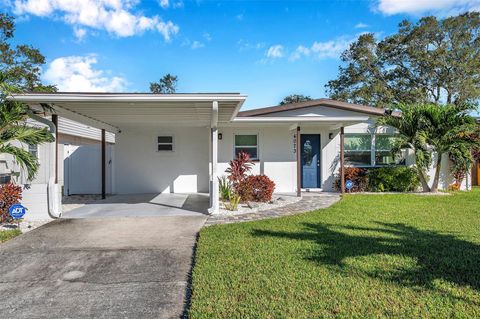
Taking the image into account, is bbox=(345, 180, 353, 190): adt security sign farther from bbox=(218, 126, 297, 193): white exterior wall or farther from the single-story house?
bbox=(218, 126, 297, 193): white exterior wall

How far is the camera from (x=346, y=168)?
1222 centimetres

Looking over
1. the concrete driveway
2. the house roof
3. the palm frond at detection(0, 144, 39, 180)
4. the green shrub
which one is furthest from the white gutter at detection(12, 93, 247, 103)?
the green shrub

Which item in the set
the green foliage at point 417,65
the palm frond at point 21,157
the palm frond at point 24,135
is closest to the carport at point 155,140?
the palm frond at point 24,135

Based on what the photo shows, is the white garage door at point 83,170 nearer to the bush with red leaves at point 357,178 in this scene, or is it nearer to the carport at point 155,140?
the carport at point 155,140

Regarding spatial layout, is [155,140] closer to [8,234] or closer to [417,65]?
[8,234]

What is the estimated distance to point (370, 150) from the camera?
12758mm

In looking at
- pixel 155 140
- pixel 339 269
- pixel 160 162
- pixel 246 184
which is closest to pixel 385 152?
pixel 246 184

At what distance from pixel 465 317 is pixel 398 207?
619cm

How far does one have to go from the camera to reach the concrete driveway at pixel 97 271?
3.26 m

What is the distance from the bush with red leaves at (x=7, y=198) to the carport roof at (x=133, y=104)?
2026 millimetres

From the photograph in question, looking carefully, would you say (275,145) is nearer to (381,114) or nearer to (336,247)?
(381,114)

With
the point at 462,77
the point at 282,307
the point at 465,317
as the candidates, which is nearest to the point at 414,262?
the point at 465,317

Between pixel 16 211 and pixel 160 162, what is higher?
pixel 160 162

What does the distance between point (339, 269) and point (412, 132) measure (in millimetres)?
8981
